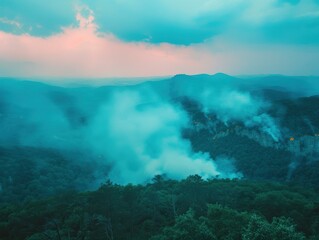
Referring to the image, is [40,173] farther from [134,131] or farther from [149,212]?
[134,131]

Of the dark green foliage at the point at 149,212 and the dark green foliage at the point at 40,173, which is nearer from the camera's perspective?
the dark green foliage at the point at 149,212

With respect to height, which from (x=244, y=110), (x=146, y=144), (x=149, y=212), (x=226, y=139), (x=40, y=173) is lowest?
(x=40, y=173)

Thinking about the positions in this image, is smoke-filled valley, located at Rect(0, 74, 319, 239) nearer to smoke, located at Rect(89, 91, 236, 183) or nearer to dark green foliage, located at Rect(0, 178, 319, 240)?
smoke, located at Rect(89, 91, 236, 183)

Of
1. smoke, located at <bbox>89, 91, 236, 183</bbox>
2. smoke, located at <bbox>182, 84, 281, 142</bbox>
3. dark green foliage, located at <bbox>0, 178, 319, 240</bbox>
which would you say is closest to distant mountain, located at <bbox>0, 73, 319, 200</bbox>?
smoke, located at <bbox>182, 84, 281, 142</bbox>

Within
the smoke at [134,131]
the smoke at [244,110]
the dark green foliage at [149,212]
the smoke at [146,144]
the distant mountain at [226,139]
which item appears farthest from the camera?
the smoke at [244,110]

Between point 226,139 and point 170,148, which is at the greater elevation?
point 226,139

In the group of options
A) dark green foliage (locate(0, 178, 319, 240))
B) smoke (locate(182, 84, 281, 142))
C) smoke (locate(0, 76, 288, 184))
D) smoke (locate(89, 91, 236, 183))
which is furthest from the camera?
smoke (locate(182, 84, 281, 142))

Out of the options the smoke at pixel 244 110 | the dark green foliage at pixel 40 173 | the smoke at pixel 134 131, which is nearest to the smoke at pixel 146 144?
the smoke at pixel 134 131

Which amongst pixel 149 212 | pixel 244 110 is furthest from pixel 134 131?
pixel 149 212

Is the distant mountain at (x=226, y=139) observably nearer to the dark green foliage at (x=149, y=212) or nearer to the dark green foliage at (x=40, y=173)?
the dark green foliage at (x=40, y=173)
